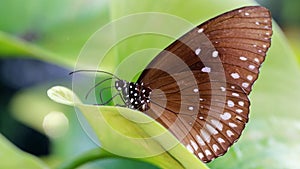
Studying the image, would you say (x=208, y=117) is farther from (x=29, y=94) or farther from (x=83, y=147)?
(x=29, y=94)

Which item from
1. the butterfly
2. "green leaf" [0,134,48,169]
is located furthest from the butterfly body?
"green leaf" [0,134,48,169]

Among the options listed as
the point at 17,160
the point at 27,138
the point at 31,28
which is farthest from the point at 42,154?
the point at 17,160

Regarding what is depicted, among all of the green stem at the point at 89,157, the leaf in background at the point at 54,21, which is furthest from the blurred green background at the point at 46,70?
the green stem at the point at 89,157

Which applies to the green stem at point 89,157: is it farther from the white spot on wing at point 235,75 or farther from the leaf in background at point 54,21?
the leaf in background at point 54,21

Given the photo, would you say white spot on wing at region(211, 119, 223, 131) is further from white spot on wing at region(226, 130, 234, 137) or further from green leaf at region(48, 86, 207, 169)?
green leaf at region(48, 86, 207, 169)

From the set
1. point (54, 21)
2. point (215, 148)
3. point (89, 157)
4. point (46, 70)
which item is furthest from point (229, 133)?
point (46, 70)

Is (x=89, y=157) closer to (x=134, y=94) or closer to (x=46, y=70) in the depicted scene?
(x=134, y=94)
